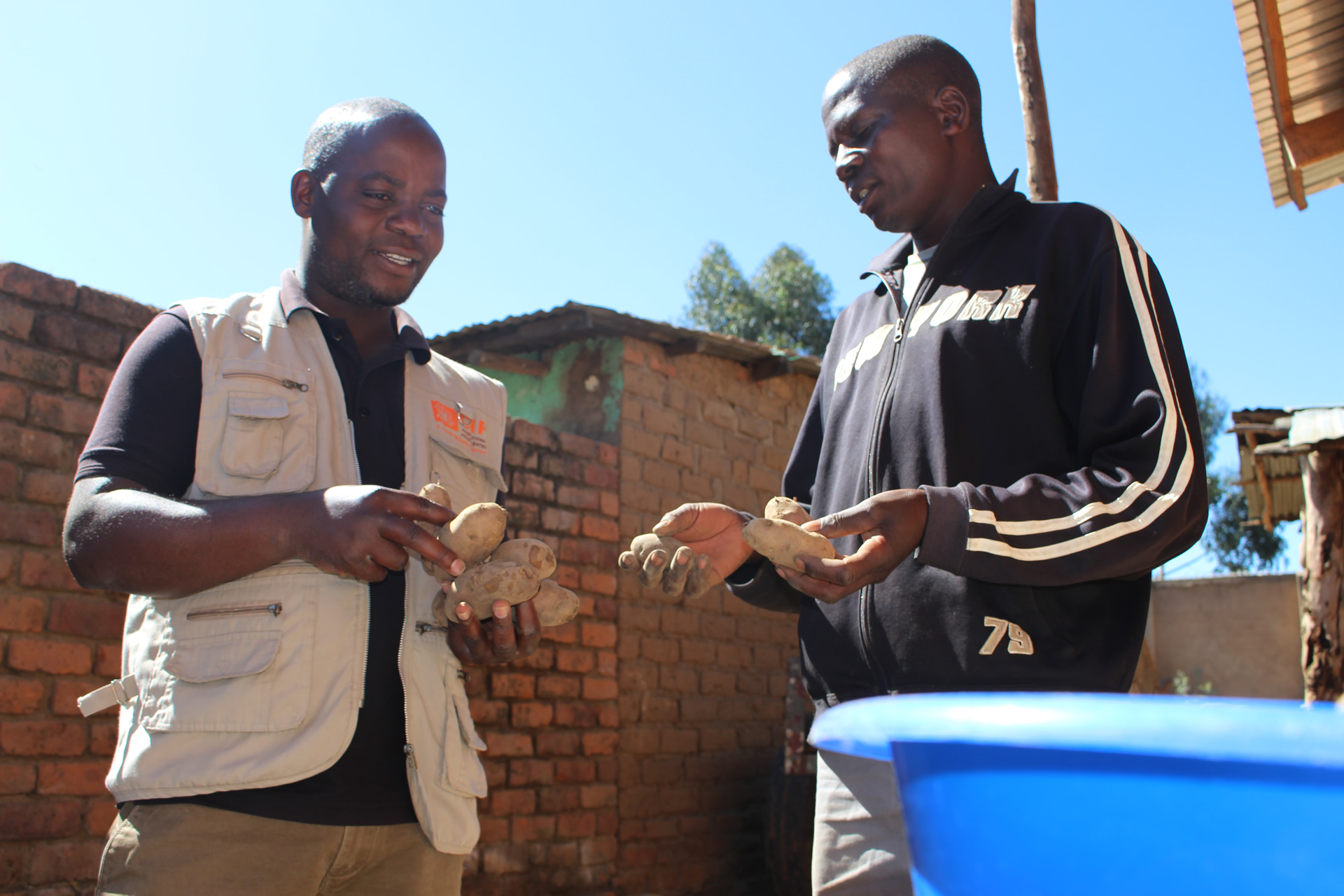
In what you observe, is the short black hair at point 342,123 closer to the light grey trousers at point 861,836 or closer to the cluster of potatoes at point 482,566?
the cluster of potatoes at point 482,566

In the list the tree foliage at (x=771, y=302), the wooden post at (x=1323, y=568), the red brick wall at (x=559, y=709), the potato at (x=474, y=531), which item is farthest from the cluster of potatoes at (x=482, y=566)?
the tree foliage at (x=771, y=302)

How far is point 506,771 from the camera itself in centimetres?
424

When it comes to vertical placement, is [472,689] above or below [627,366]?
below

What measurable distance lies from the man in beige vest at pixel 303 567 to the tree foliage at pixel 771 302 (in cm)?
1936

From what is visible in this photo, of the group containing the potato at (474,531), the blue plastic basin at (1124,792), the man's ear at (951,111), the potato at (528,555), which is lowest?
the blue plastic basin at (1124,792)

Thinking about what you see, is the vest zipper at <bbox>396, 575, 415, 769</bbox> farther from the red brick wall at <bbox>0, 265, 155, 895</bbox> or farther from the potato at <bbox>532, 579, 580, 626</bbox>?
the red brick wall at <bbox>0, 265, 155, 895</bbox>

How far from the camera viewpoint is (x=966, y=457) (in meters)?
1.55

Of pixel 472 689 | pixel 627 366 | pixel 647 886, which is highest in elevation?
pixel 627 366

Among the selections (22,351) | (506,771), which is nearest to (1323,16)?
(506,771)

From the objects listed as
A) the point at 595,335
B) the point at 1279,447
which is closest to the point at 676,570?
the point at 595,335

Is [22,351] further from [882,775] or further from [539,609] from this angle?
[882,775]

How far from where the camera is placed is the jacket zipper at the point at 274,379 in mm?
1638

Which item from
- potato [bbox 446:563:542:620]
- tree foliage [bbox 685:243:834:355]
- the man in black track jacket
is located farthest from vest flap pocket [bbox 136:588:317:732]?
tree foliage [bbox 685:243:834:355]

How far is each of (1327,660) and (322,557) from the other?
6499mm
